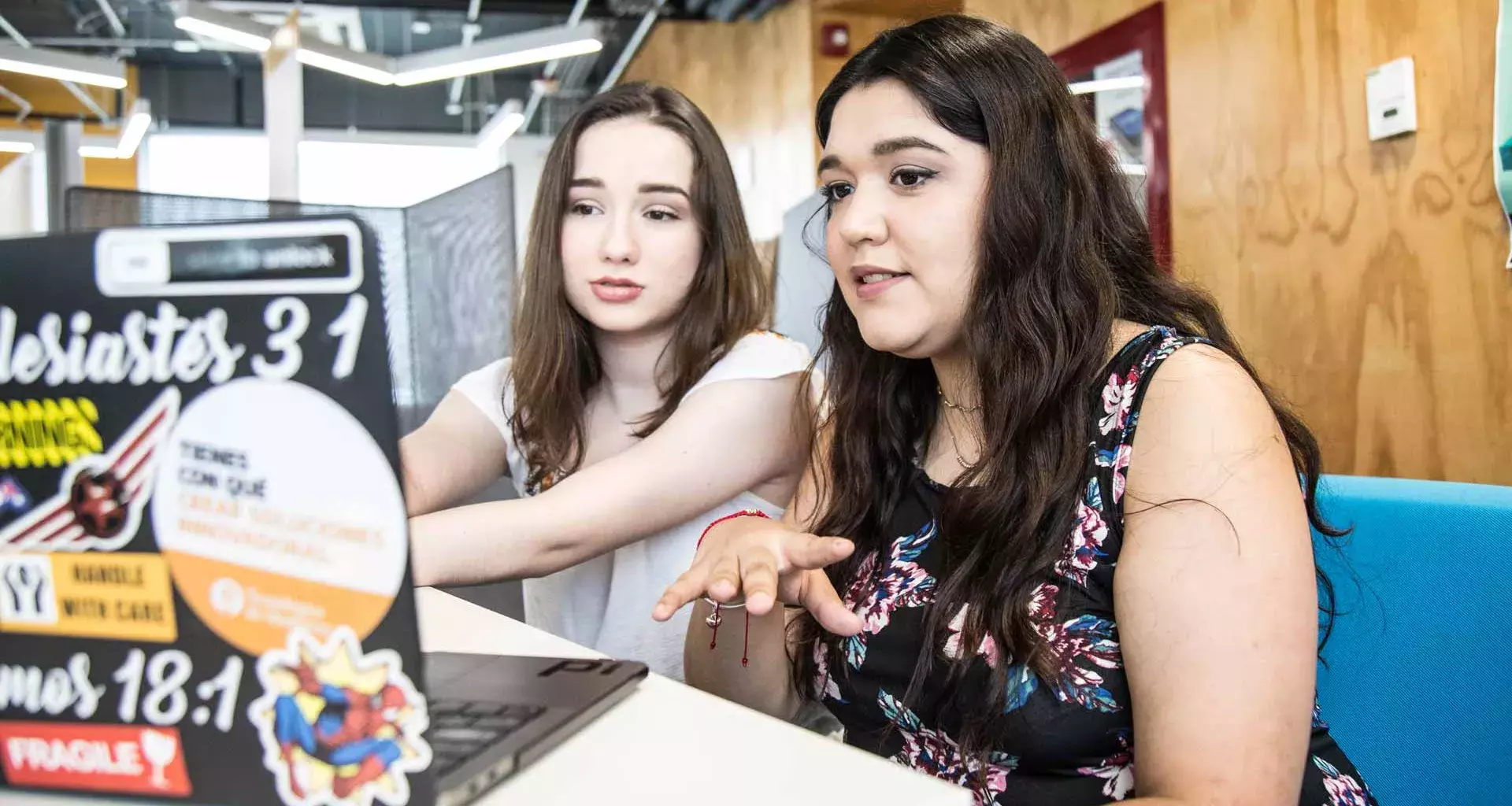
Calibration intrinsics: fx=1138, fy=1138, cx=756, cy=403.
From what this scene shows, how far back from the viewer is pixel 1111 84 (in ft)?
10.7

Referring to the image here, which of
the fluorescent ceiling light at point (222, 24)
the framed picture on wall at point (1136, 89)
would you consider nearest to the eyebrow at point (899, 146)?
the framed picture on wall at point (1136, 89)

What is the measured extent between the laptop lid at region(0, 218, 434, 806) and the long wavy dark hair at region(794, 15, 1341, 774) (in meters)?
0.61

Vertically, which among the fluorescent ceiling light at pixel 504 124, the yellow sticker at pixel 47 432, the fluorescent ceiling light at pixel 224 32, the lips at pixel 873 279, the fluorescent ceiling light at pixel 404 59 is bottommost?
the yellow sticker at pixel 47 432

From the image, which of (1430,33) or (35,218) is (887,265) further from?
(35,218)

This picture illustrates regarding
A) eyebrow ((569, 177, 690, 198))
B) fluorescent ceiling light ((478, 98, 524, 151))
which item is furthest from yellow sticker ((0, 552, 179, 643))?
fluorescent ceiling light ((478, 98, 524, 151))

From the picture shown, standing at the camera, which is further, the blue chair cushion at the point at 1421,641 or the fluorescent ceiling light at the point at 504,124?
the fluorescent ceiling light at the point at 504,124

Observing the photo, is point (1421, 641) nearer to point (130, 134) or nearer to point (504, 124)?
point (504, 124)

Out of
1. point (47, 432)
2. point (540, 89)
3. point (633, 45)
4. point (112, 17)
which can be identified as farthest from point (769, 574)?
point (112, 17)

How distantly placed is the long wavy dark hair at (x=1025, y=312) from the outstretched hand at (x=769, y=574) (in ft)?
0.61

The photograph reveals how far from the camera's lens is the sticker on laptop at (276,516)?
0.42m

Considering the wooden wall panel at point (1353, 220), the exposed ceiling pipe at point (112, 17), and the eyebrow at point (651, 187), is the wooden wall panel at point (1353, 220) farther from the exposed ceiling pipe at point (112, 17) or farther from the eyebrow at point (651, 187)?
the exposed ceiling pipe at point (112, 17)

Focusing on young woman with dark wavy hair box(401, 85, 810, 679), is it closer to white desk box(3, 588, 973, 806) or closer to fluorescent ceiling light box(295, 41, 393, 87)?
white desk box(3, 588, 973, 806)

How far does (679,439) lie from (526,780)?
776 mm

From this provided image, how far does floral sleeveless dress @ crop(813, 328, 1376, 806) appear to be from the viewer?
2.95 ft
